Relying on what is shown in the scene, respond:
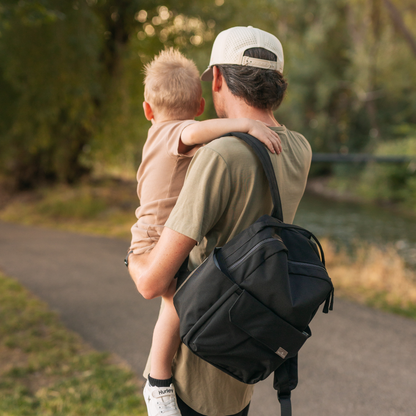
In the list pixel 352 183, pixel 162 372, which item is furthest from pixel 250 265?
pixel 352 183

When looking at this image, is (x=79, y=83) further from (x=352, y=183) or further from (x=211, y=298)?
(x=352, y=183)

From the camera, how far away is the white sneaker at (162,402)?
128cm

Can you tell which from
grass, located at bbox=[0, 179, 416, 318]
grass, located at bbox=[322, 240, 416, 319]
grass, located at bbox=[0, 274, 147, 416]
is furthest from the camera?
grass, located at bbox=[0, 179, 416, 318]

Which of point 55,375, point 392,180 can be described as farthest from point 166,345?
point 392,180

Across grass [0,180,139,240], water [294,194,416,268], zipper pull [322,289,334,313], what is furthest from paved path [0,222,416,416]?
water [294,194,416,268]

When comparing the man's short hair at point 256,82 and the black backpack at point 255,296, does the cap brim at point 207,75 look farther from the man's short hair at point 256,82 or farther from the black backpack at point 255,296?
the black backpack at point 255,296

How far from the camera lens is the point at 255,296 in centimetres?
104

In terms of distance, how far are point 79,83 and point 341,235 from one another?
26.7 ft

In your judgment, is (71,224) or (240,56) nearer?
(240,56)

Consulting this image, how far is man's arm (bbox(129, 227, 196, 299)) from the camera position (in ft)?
3.66

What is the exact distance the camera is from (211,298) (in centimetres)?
106

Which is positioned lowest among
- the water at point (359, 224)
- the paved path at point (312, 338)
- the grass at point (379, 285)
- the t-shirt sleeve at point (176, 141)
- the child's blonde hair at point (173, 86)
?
the water at point (359, 224)

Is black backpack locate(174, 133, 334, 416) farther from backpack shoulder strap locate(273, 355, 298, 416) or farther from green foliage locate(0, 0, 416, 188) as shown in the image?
green foliage locate(0, 0, 416, 188)

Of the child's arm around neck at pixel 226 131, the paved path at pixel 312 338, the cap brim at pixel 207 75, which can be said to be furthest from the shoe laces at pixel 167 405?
the paved path at pixel 312 338
